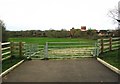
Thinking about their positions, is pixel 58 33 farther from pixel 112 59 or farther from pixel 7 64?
pixel 7 64

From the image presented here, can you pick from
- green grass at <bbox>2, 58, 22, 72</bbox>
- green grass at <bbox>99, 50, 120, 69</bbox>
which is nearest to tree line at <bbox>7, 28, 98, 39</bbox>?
green grass at <bbox>99, 50, 120, 69</bbox>

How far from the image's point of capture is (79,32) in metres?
70.6

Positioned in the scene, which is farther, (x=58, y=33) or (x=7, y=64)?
(x=58, y=33)

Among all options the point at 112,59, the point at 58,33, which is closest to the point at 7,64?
the point at 112,59

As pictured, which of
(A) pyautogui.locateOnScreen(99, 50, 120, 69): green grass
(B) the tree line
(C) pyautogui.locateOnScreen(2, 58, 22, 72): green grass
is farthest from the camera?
(B) the tree line

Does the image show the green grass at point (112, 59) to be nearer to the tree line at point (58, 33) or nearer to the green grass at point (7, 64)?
the green grass at point (7, 64)

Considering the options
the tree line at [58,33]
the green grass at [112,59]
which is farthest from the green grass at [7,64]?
the tree line at [58,33]

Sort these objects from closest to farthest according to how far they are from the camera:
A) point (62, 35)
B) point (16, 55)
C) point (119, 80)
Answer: point (119, 80)
point (16, 55)
point (62, 35)

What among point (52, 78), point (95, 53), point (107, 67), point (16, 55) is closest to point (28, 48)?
point (16, 55)

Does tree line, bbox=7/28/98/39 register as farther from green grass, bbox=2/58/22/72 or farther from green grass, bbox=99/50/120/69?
green grass, bbox=2/58/22/72

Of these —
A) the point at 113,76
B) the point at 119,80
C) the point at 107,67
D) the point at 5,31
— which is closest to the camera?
the point at 119,80

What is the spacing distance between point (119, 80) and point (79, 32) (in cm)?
6022

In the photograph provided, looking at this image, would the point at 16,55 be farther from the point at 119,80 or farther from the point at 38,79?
the point at 119,80

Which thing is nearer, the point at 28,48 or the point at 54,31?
the point at 28,48
